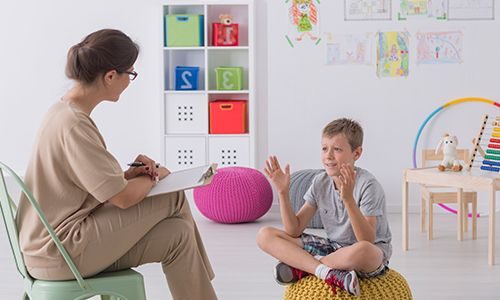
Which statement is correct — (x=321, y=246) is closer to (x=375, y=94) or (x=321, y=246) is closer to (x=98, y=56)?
(x=98, y=56)

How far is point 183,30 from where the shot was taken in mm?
5691

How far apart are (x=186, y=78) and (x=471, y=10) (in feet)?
6.40

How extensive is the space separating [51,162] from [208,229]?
2.83 meters

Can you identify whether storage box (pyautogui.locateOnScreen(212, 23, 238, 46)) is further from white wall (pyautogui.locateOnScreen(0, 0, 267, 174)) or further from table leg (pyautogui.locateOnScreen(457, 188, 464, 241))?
table leg (pyautogui.locateOnScreen(457, 188, 464, 241))

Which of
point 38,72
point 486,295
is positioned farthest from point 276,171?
point 38,72

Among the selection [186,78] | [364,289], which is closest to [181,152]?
[186,78]

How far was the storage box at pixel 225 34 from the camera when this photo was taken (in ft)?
18.7

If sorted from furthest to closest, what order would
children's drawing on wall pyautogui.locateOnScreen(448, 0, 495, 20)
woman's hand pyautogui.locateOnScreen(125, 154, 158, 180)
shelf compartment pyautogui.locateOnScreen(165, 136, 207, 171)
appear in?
shelf compartment pyautogui.locateOnScreen(165, 136, 207, 171), children's drawing on wall pyautogui.locateOnScreen(448, 0, 495, 20), woman's hand pyautogui.locateOnScreen(125, 154, 158, 180)

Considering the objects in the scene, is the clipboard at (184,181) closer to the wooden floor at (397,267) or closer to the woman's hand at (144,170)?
the woman's hand at (144,170)

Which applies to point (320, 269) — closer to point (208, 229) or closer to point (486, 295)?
point (486, 295)

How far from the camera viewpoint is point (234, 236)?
16.3 ft

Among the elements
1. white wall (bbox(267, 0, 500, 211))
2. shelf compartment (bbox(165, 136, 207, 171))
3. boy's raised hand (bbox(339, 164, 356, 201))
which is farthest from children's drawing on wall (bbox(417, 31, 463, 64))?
boy's raised hand (bbox(339, 164, 356, 201))

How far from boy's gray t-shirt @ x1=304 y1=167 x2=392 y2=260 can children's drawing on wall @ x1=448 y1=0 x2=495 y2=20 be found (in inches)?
118

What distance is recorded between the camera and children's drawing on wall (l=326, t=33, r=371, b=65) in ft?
18.8
